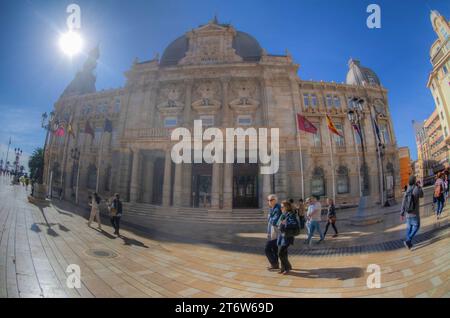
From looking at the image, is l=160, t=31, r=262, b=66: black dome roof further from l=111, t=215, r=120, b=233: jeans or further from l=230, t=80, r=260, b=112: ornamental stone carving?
l=111, t=215, r=120, b=233: jeans

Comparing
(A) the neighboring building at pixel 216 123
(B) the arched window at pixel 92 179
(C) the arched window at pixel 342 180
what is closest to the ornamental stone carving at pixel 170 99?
(A) the neighboring building at pixel 216 123

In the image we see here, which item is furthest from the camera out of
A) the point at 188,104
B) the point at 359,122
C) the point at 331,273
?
the point at 188,104

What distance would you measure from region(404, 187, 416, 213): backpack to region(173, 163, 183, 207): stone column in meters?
1.90

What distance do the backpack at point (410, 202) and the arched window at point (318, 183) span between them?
1.99 feet

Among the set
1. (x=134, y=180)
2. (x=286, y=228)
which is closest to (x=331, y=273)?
(x=286, y=228)

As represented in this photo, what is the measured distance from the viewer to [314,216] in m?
1.64

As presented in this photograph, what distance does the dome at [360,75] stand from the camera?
1.55 meters

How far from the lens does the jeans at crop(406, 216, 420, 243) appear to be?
4.50 ft

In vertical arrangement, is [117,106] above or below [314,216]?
above

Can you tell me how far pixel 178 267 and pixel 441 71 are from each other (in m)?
2.24

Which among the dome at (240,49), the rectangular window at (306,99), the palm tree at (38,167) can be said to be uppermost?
the dome at (240,49)

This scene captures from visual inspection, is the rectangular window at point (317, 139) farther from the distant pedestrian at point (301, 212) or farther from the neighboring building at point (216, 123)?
the distant pedestrian at point (301, 212)

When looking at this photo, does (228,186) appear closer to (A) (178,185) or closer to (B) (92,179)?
(A) (178,185)
